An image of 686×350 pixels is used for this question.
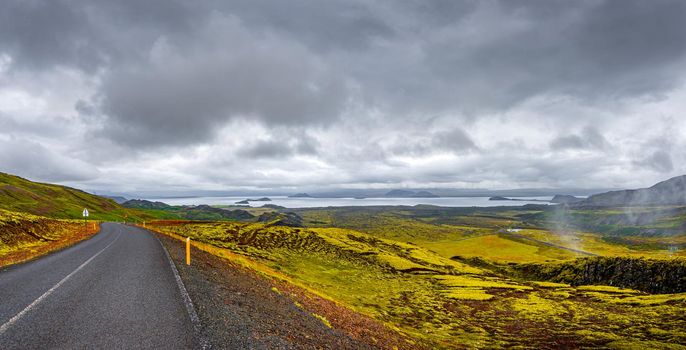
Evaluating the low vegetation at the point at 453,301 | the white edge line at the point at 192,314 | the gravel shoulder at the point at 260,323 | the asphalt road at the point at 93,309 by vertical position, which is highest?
the asphalt road at the point at 93,309

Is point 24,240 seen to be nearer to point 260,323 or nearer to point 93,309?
point 93,309

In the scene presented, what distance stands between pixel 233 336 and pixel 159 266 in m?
15.2

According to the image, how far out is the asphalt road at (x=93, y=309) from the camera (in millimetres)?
10523

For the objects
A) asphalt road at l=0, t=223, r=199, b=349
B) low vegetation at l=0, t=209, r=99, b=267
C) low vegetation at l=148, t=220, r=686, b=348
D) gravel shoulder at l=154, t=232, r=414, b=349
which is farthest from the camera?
low vegetation at l=148, t=220, r=686, b=348

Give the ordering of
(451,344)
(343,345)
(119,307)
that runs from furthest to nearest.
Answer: (451,344) < (343,345) < (119,307)

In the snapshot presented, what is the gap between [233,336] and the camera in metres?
12.0

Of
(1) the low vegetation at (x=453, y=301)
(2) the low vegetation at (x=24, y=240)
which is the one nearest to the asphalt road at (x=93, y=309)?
(2) the low vegetation at (x=24, y=240)

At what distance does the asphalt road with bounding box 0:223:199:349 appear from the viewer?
10.5 meters

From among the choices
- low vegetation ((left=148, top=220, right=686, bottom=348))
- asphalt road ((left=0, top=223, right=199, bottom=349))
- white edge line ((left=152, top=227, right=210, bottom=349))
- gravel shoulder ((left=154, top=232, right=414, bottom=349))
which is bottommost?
low vegetation ((left=148, top=220, right=686, bottom=348))

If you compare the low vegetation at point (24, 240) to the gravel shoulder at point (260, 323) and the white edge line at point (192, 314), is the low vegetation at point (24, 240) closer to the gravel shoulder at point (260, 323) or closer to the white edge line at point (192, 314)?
the white edge line at point (192, 314)

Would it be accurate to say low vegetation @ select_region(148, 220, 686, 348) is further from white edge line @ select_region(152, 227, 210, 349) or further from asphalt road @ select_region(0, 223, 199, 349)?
white edge line @ select_region(152, 227, 210, 349)

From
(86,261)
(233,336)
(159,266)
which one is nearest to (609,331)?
(233,336)

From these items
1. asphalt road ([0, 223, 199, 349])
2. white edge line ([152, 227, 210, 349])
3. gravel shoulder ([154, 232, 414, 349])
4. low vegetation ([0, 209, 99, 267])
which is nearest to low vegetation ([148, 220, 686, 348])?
gravel shoulder ([154, 232, 414, 349])

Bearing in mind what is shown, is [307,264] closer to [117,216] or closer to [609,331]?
[609,331]
